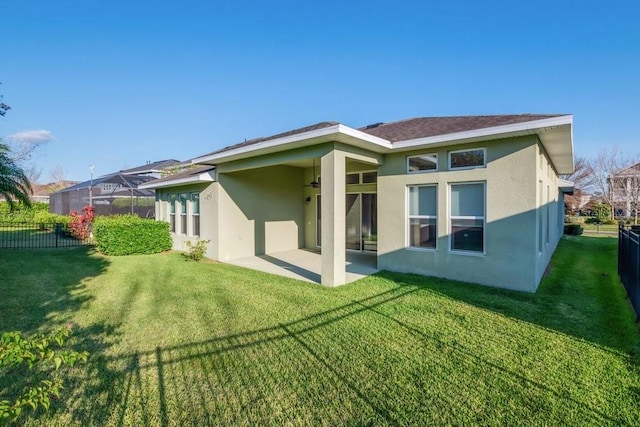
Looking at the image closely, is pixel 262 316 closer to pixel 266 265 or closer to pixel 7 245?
pixel 266 265

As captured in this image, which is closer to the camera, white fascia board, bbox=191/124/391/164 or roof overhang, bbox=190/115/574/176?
roof overhang, bbox=190/115/574/176

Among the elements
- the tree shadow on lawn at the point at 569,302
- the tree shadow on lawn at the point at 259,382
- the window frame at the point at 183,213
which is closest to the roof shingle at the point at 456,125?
the tree shadow on lawn at the point at 569,302

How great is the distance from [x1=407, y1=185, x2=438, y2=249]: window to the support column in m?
2.18

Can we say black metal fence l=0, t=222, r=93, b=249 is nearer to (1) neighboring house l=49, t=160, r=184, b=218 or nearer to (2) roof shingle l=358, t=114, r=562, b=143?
(1) neighboring house l=49, t=160, r=184, b=218

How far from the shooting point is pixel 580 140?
1272 inches

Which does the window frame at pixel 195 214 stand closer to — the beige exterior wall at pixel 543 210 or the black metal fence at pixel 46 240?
the black metal fence at pixel 46 240

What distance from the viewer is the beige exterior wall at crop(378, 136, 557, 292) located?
665cm

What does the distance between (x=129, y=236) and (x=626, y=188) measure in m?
37.8

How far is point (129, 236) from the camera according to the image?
11.8 m

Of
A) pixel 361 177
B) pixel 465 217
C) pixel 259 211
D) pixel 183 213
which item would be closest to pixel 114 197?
pixel 183 213

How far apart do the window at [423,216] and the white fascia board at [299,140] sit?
149 centimetres

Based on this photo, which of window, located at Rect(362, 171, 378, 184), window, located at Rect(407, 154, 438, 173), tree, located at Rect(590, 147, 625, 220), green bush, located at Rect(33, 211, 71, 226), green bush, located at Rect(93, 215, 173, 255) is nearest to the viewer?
window, located at Rect(407, 154, 438, 173)

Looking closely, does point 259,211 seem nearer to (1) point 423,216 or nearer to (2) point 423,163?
(1) point 423,216

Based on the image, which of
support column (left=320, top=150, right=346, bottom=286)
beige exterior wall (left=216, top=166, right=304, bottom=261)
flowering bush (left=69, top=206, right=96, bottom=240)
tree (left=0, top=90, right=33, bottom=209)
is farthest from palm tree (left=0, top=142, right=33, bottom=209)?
support column (left=320, top=150, right=346, bottom=286)
